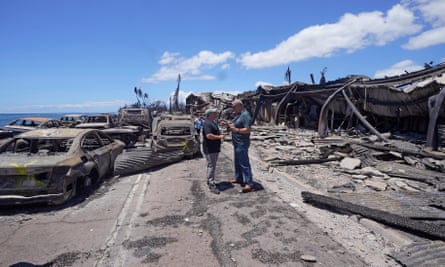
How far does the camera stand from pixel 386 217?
3971 mm

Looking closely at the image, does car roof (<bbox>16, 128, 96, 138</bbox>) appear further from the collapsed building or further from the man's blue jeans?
the collapsed building

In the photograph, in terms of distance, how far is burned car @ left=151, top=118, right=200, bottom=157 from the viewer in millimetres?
9125

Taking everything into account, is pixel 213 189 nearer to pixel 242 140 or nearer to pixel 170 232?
pixel 242 140

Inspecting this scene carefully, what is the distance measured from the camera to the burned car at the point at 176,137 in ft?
29.9

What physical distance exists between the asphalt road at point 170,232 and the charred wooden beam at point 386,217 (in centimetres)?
56

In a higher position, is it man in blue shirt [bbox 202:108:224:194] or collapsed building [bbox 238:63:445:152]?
collapsed building [bbox 238:63:445:152]

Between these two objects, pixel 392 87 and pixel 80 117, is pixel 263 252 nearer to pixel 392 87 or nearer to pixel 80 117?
pixel 392 87

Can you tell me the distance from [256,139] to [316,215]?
1011 centimetres

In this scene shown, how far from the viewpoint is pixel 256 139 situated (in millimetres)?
14500

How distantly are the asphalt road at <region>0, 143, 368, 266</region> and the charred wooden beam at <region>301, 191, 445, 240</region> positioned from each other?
56 cm

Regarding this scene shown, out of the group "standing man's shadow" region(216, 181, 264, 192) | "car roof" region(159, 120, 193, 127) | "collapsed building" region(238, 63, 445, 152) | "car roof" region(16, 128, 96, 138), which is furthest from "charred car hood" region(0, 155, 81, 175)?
"collapsed building" region(238, 63, 445, 152)

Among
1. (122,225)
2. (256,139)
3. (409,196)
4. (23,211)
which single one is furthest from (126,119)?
(409,196)

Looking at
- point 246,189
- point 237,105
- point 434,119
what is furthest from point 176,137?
point 434,119

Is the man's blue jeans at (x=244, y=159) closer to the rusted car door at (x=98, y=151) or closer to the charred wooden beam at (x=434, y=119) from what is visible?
the rusted car door at (x=98, y=151)
